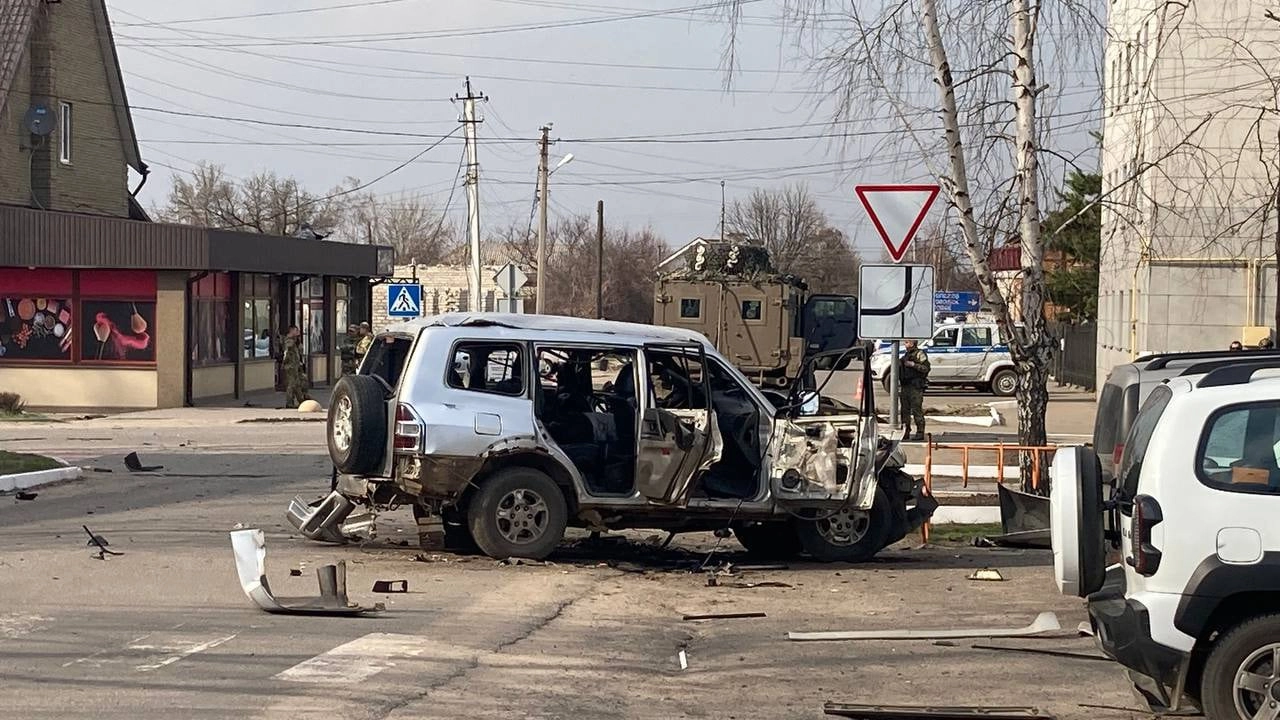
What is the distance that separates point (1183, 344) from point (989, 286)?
71.7 feet

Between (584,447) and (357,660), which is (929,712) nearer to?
(357,660)

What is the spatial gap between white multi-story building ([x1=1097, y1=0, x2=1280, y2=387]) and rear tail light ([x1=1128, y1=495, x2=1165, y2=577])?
7.07 m

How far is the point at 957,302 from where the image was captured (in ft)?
205

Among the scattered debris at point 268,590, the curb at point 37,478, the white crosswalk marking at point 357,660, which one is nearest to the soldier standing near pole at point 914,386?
the curb at point 37,478

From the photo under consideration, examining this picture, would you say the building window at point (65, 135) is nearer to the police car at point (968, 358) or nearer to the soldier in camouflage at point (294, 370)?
the soldier in camouflage at point (294, 370)

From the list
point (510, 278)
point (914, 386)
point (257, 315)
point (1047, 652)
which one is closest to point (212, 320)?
point (257, 315)

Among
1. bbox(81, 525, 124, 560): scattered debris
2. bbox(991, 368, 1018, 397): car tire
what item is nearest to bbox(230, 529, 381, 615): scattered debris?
bbox(81, 525, 124, 560): scattered debris

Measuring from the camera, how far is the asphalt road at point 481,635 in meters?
7.26

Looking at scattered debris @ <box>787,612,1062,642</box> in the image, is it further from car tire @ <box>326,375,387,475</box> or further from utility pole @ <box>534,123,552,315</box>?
utility pole @ <box>534,123,552,315</box>

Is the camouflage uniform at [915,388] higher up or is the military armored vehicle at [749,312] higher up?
the military armored vehicle at [749,312]

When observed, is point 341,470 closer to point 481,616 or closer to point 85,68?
point 481,616

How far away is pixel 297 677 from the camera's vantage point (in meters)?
7.51

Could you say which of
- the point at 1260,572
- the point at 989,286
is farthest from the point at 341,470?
the point at 1260,572

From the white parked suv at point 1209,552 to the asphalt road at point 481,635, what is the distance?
Answer: 847 millimetres
